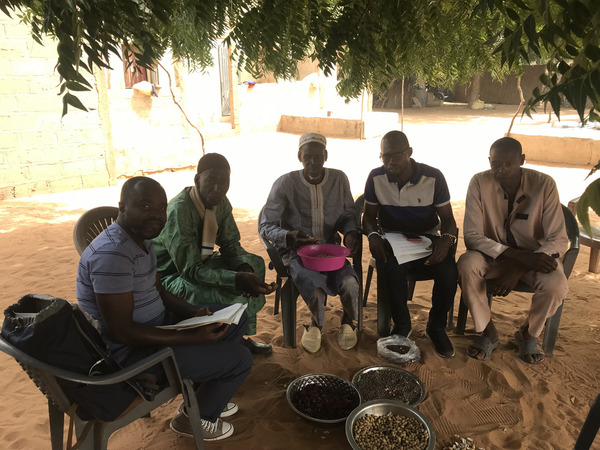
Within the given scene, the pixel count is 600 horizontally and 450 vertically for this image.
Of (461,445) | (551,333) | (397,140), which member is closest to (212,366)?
(461,445)

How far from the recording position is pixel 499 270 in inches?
127

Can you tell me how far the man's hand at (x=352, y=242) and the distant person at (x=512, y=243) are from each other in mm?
773

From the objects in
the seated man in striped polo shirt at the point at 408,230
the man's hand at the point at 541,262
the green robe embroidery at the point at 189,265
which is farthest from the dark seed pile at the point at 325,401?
the man's hand at the point at 541,262

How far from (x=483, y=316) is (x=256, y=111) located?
14.2m

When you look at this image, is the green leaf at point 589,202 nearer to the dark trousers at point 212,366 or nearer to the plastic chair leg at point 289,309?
the dark trousers at point 212,366

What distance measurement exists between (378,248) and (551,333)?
1.38m

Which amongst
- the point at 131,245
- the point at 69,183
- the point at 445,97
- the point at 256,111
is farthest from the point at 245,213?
the point at 445,97

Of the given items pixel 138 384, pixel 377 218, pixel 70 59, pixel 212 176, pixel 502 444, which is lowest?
pixel 502 444

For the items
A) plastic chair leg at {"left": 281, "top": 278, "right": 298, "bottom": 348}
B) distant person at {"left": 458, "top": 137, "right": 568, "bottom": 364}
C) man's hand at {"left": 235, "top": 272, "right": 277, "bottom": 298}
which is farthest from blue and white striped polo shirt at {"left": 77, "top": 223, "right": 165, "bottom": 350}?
distant person at {"left": 458, "top": 137, "right": 568, "bottom": 364}

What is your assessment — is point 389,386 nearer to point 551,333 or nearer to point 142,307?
point 551,333

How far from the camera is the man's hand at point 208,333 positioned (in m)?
2.19

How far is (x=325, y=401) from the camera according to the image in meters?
2.68

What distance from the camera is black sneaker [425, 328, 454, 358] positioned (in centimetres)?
328

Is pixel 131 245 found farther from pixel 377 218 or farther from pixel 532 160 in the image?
pixel 532 160
